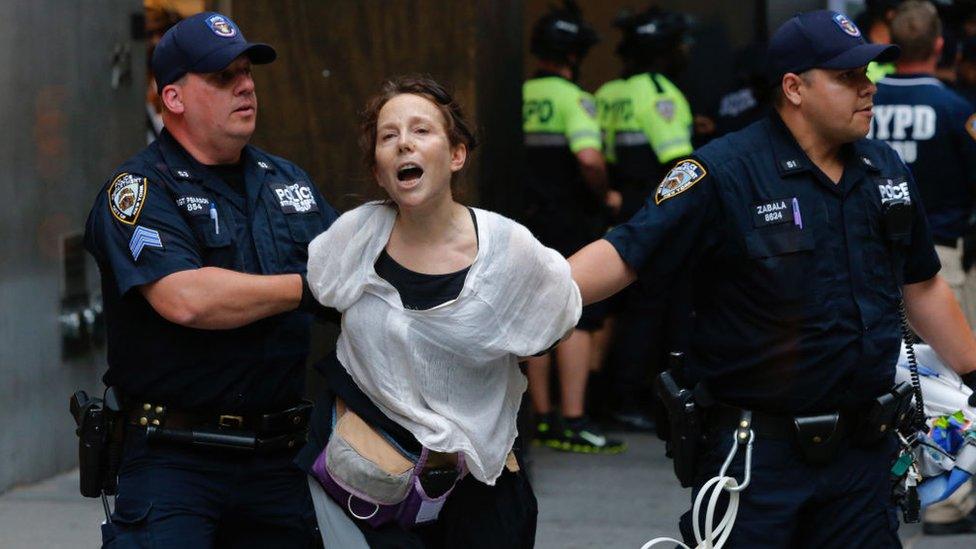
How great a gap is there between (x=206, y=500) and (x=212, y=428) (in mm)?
183

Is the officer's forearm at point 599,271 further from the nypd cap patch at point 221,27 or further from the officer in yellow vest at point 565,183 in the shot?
the officer in yellow vest at point 565,183

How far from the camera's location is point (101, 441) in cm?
426

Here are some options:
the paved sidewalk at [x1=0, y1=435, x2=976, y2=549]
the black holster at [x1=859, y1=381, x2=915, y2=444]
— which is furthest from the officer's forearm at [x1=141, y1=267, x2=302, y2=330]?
the paved sidewalk at [x1=0, y1=435, x2=976, y2=549]

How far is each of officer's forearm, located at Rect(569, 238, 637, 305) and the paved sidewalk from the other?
8.04 ft

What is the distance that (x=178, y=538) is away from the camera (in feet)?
13.2

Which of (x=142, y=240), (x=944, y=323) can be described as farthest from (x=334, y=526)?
(x=944, y=323)

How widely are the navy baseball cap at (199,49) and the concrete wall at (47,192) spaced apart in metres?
2.81

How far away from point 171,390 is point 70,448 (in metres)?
3.54

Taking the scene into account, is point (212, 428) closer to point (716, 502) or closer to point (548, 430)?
point (716, 502)

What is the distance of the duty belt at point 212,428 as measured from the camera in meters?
4.13

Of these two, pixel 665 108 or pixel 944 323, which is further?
pixel 665 108

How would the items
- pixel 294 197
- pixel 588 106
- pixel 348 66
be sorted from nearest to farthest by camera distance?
1. pixel 294 197
2. pixel 348 66
3. pixel 588 106

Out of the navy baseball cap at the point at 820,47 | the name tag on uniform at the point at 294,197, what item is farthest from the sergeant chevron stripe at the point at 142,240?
the navy baseball cap at the point at 820,47

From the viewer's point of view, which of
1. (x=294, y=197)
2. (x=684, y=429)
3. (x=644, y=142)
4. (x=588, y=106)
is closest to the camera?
(x=684, y=429)
